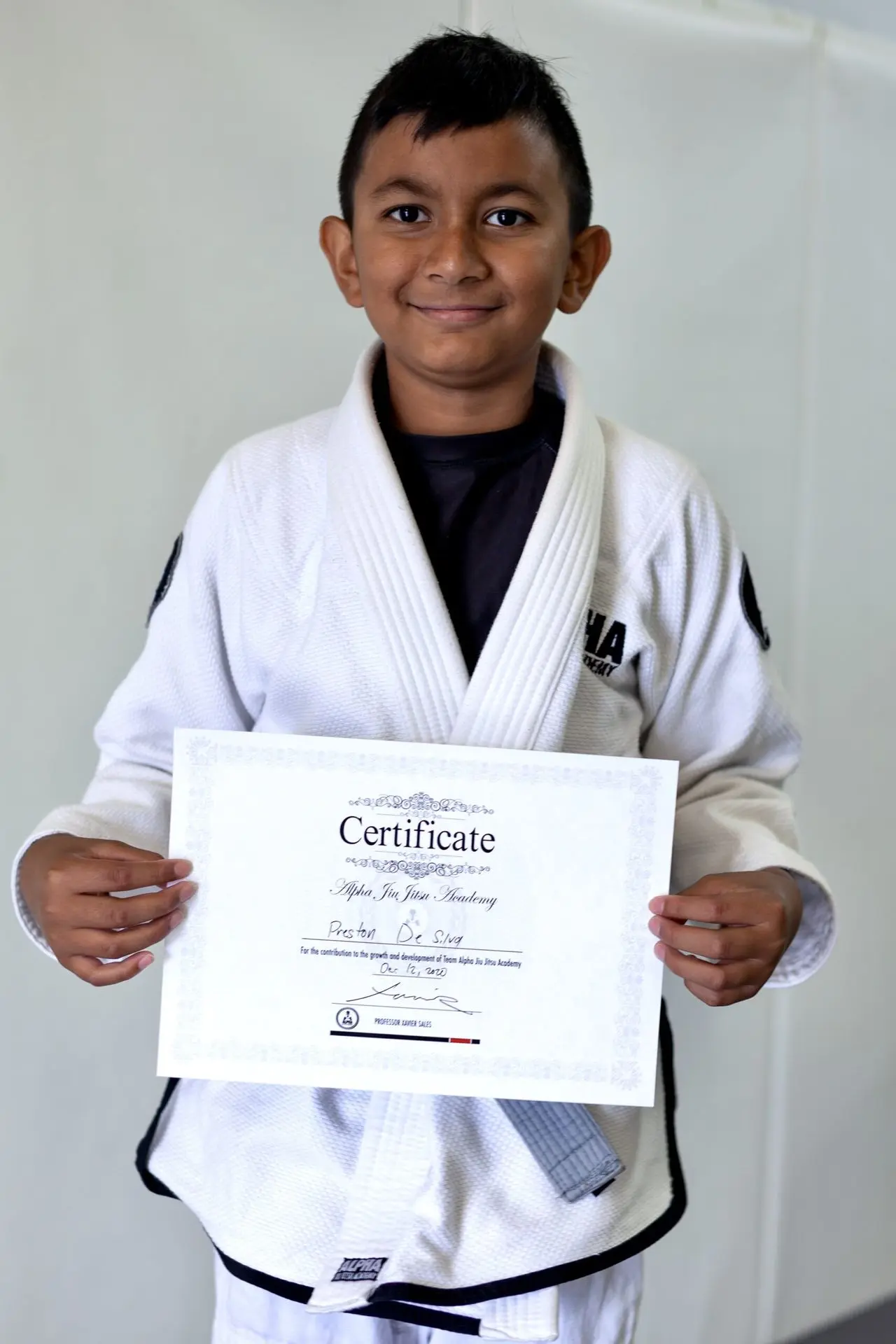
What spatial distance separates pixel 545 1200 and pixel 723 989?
0.22 metres

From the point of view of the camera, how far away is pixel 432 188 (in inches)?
37.8

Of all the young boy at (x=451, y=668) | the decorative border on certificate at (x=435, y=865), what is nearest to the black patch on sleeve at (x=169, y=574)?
the young boy at (x=451, y=668)

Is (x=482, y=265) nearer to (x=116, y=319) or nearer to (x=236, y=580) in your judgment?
(x=236, y=580)

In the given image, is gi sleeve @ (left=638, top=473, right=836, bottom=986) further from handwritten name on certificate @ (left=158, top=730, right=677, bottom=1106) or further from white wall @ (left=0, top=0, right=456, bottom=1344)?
white wall @ (left=0, top=0, right=456, bottom=1344)

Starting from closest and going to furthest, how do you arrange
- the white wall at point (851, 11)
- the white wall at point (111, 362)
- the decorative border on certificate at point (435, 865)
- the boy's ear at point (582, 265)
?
the decorative border on certificate at point (435, 865)
the boy's ear at point (582, 265)
the white wall at point (111, 362)
the white wall at point (851, 11)

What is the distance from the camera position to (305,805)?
854 millimetres

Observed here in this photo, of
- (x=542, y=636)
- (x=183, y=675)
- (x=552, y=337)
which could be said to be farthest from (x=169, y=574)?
(x=552, y=337)

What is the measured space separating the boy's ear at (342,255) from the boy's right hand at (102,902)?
0.54 meters

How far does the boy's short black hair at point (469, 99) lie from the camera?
0.96 m

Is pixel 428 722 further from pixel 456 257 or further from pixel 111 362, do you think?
pixel 111 362

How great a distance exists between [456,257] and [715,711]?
468 mm

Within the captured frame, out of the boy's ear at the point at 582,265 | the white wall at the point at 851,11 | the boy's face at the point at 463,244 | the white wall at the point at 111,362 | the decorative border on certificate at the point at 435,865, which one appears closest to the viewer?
the decorative border on certificate at the point at 435,865

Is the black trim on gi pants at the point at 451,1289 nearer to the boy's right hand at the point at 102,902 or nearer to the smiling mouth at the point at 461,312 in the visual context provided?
the boy's right hand at the point at 102,902

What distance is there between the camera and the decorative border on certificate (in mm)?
845
